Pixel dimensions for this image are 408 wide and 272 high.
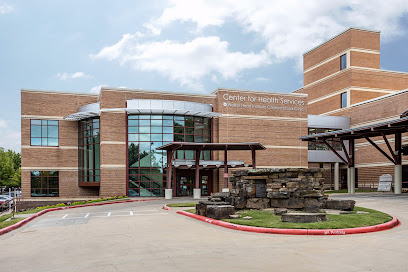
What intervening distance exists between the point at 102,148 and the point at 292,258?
30.3m

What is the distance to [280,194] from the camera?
54.0 feet

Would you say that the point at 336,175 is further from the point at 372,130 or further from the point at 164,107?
the point at 164,107

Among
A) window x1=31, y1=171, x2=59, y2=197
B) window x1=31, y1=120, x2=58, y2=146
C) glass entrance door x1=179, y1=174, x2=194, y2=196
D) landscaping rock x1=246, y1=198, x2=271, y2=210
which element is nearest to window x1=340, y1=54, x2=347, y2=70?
glass entrance door x1=179, y1=174, x2=194, y2=196

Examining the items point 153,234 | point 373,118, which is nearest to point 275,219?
point 153,234

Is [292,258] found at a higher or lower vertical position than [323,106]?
lower

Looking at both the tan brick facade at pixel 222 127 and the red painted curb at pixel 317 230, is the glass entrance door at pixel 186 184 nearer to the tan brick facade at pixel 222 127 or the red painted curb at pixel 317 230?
the tan brick facade at pixel 222 127

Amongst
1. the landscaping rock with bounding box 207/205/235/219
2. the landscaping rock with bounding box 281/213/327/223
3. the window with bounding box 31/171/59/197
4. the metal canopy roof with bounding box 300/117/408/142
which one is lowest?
the window with bounding box 31/171/59/197

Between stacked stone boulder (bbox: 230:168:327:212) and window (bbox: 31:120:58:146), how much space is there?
1118 inches

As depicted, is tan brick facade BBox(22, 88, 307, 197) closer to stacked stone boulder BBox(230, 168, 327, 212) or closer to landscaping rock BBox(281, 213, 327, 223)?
stacked stone boulder BBox(230, 168, 327, 212)

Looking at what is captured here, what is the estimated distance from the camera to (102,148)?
119 ft

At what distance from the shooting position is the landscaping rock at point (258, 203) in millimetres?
17062

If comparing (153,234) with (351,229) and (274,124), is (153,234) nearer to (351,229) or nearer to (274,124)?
(351,229)

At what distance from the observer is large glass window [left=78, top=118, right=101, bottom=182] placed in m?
38.5

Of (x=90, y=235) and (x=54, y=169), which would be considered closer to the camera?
(x=90, y=235)
